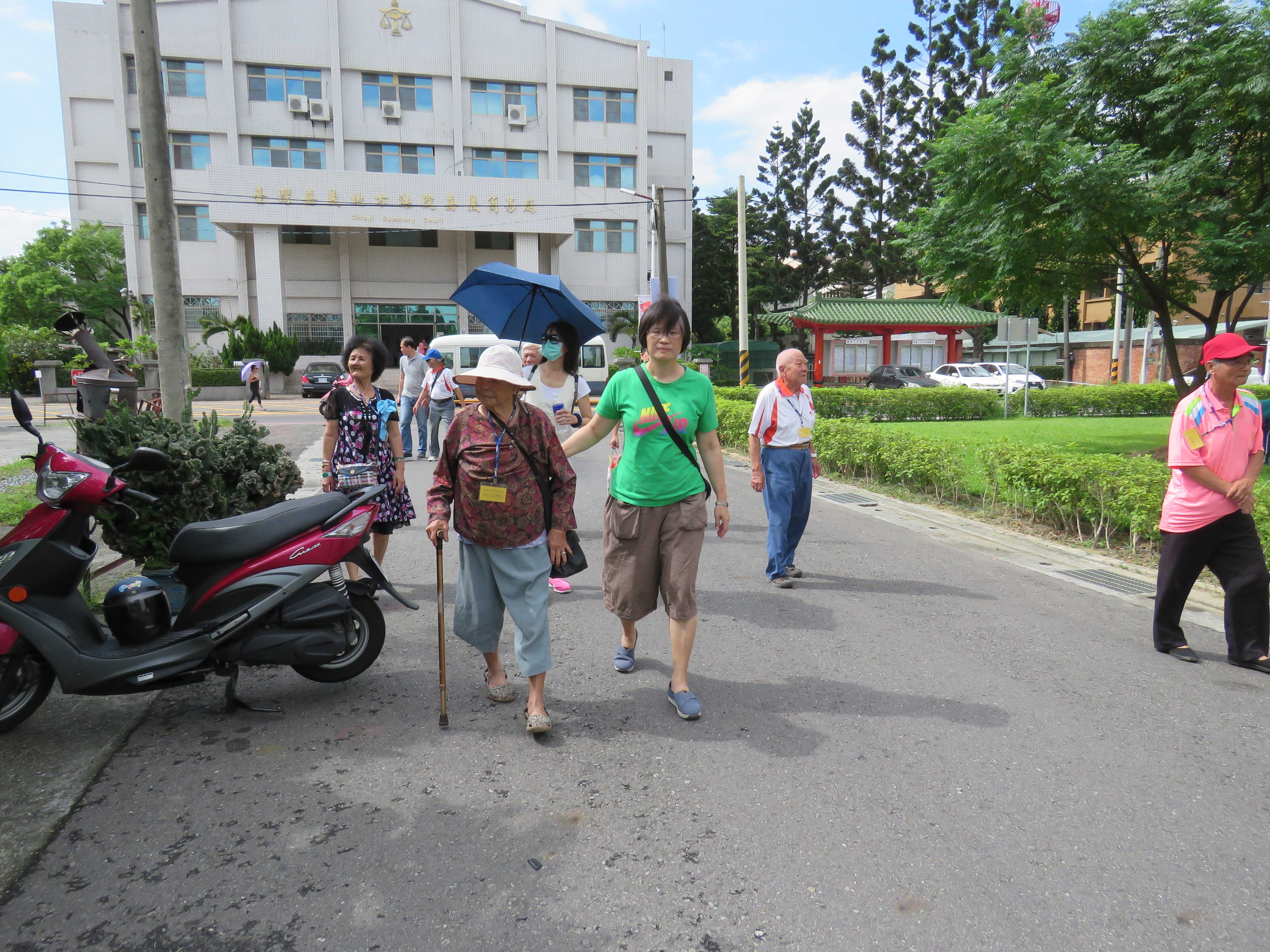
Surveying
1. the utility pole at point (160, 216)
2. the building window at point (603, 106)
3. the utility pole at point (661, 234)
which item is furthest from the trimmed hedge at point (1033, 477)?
the building window at point (603, 106)

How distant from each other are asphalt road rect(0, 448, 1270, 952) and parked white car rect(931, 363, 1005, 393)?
95.3ft

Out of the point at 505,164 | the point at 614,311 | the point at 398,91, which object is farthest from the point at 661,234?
the point at 398,91

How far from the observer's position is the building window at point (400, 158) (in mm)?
37406

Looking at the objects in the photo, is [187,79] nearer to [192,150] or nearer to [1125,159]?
[192,150]

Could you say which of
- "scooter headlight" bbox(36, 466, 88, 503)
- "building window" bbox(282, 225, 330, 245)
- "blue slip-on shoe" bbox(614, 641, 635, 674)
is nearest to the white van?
"building window" bbox(282, 225, 330, 245)

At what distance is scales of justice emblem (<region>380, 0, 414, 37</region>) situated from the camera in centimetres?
3647

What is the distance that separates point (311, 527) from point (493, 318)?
3.19 m

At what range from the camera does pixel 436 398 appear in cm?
1189

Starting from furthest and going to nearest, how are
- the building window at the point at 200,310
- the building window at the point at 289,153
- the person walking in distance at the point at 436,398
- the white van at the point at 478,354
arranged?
the building window at the point at 200,310
the building window at the point at 289,153
the white van at the point at 478,354
the person walking in distance at the point at 436,398

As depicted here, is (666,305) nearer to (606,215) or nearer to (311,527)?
(311,527)

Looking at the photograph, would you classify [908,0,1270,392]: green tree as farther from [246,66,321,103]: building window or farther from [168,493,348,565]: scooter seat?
[246,66,321,103]: building window

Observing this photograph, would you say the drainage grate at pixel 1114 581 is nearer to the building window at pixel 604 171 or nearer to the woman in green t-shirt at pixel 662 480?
the woman in green t-shirt at pixel 662 480

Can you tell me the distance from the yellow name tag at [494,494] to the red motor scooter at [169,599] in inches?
25.2

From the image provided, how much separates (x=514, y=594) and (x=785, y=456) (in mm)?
2932
